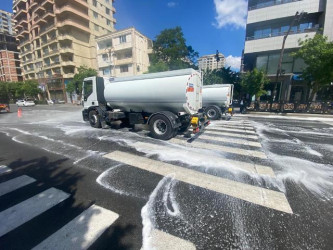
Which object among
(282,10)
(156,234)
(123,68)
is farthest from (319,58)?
(123,68)

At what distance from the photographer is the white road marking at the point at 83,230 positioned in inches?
77.0

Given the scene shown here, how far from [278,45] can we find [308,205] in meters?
27.0

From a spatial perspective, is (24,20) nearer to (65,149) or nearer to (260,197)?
(65,149)

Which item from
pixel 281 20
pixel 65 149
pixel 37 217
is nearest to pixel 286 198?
pixel 37 217

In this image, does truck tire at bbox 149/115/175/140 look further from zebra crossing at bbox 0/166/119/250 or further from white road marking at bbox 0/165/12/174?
white road marking at bbox 0/165/12/174

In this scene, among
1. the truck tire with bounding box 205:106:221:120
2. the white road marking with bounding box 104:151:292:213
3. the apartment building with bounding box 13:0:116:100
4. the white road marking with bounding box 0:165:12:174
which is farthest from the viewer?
the apartment building with bounding box 13:0:116:100

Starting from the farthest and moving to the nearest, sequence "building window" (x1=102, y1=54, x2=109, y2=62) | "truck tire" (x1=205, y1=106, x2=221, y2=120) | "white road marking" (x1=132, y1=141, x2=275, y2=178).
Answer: "building window" (x1=102, y1=54, x2=109, y2=62) < "truck tire" (x1=205, y1=106, x2=221, y2=120) < "white road marking" (x1=132, y1=141, x2=275, y2=178)

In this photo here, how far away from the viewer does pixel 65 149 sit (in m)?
5.48

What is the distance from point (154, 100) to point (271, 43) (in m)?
25.0

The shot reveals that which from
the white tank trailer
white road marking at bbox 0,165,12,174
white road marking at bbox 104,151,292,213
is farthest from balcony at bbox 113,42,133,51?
white road marking at bbox 104,151,292,213

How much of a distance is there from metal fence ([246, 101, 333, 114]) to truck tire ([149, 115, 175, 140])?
15494 mm

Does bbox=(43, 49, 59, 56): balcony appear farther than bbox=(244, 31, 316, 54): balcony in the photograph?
Yes

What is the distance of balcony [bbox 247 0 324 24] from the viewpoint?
20203 millimetres

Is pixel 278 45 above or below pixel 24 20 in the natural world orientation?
below
